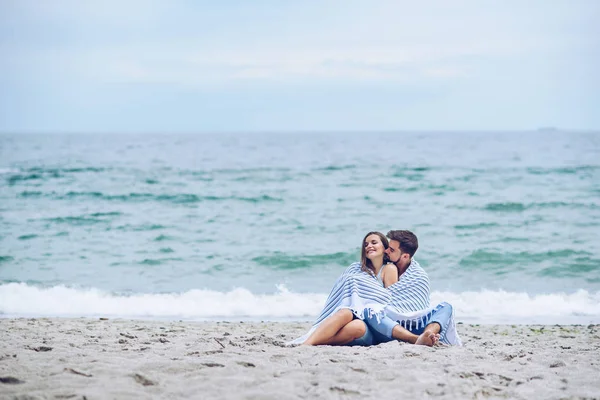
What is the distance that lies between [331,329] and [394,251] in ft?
3.39

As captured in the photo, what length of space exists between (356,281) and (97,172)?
25583 mm

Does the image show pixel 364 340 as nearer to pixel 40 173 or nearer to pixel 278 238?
pixel 278 238

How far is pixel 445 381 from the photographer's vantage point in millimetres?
4766

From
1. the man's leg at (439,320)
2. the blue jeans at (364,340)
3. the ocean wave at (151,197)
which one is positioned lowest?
the ocean wave at (151,197)

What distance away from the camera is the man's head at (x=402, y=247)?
21.0 ft

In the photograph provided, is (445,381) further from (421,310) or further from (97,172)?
(97,172)

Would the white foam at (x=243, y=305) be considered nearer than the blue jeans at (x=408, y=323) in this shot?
No

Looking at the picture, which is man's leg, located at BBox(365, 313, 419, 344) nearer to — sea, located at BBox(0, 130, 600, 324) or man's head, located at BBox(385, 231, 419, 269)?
man's head, located at BBox(385, 231, 419, 269)

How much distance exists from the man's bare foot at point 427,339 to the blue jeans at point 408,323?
204 millimetres

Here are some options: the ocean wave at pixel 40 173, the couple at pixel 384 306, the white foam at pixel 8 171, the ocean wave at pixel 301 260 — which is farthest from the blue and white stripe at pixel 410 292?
the white foam at pixel 8 171

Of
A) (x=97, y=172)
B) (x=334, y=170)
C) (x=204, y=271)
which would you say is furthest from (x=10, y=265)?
(x=334, y=170)

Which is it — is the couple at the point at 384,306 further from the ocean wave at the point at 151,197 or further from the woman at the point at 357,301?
the ocean wave at the point at 151,197

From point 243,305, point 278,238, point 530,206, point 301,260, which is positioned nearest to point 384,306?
point 243,305

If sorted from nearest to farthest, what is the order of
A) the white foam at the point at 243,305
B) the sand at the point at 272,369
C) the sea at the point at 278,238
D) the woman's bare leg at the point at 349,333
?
the sand at the point at 272,369 → the woman's bare leg at the point at 349,333 → the white foam at the point at 243,305 → the sea at the point at 278,238
